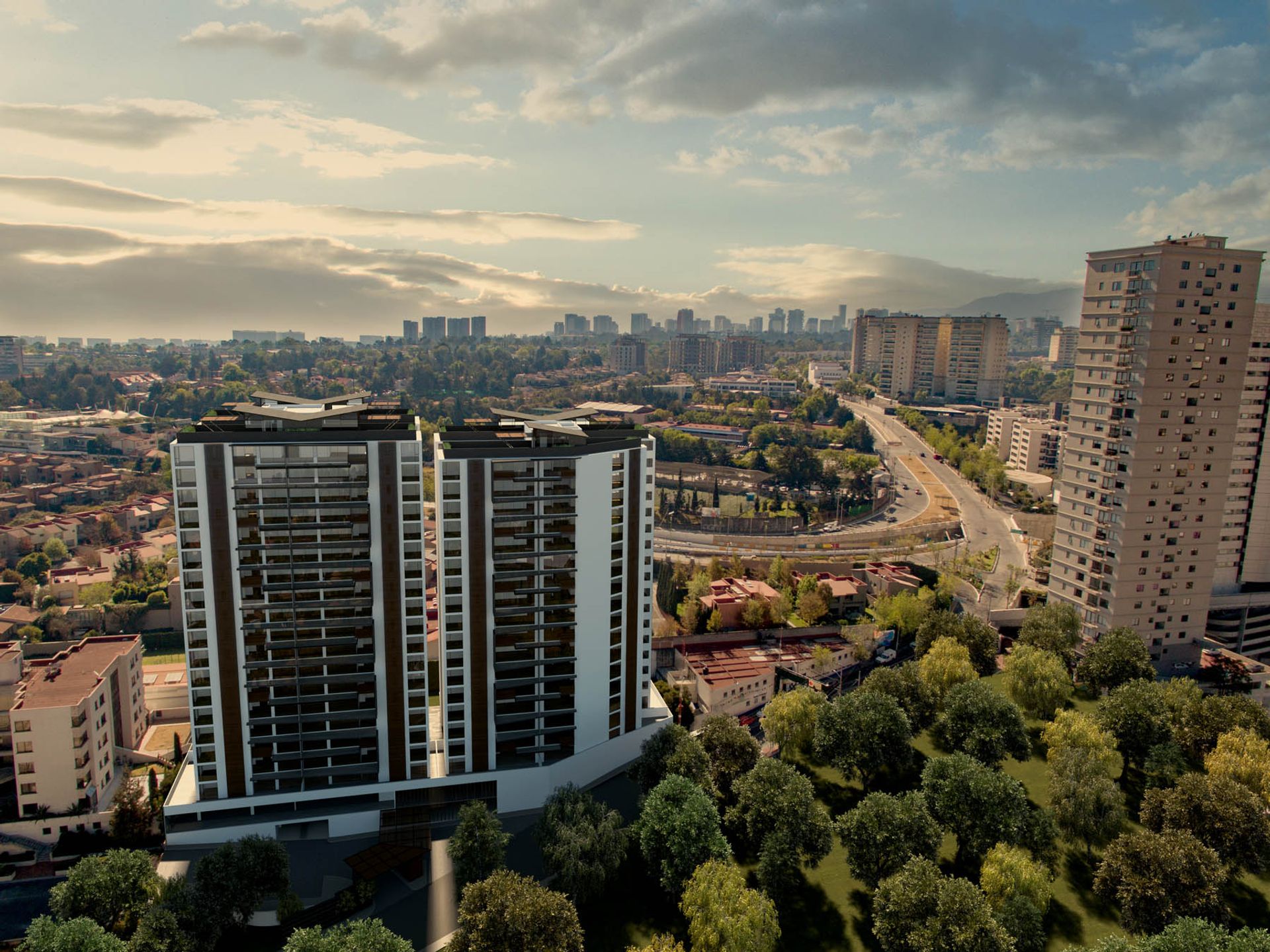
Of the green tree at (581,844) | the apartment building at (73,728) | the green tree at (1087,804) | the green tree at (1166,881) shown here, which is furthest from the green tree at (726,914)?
the apartment building at (73,728)

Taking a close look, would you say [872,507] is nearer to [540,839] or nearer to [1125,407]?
[1125,407]

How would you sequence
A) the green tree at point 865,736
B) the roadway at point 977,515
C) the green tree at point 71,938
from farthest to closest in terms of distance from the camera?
the roadway at point 977,515 → the green tree at point 865,736 → the green tree at point 71,938

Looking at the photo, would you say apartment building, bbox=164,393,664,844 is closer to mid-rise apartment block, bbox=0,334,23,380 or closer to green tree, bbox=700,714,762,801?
green tree, bbox=700,714,762,801

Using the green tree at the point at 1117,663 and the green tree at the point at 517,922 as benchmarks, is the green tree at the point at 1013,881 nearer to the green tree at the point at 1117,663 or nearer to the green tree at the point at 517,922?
the green tree at the point at 517,922

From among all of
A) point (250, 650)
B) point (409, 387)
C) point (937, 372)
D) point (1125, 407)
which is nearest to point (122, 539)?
point (250, 650)

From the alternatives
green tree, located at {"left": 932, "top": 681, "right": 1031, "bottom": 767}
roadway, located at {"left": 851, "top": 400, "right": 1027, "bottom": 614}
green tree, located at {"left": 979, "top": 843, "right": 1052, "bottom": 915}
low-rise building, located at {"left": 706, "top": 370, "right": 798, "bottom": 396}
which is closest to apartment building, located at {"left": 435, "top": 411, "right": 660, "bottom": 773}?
green tree, located at {"left": 932, "top": 681, "right": 1031, "bottom": 767}

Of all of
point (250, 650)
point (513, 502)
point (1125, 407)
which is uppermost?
point (1125, 407)
